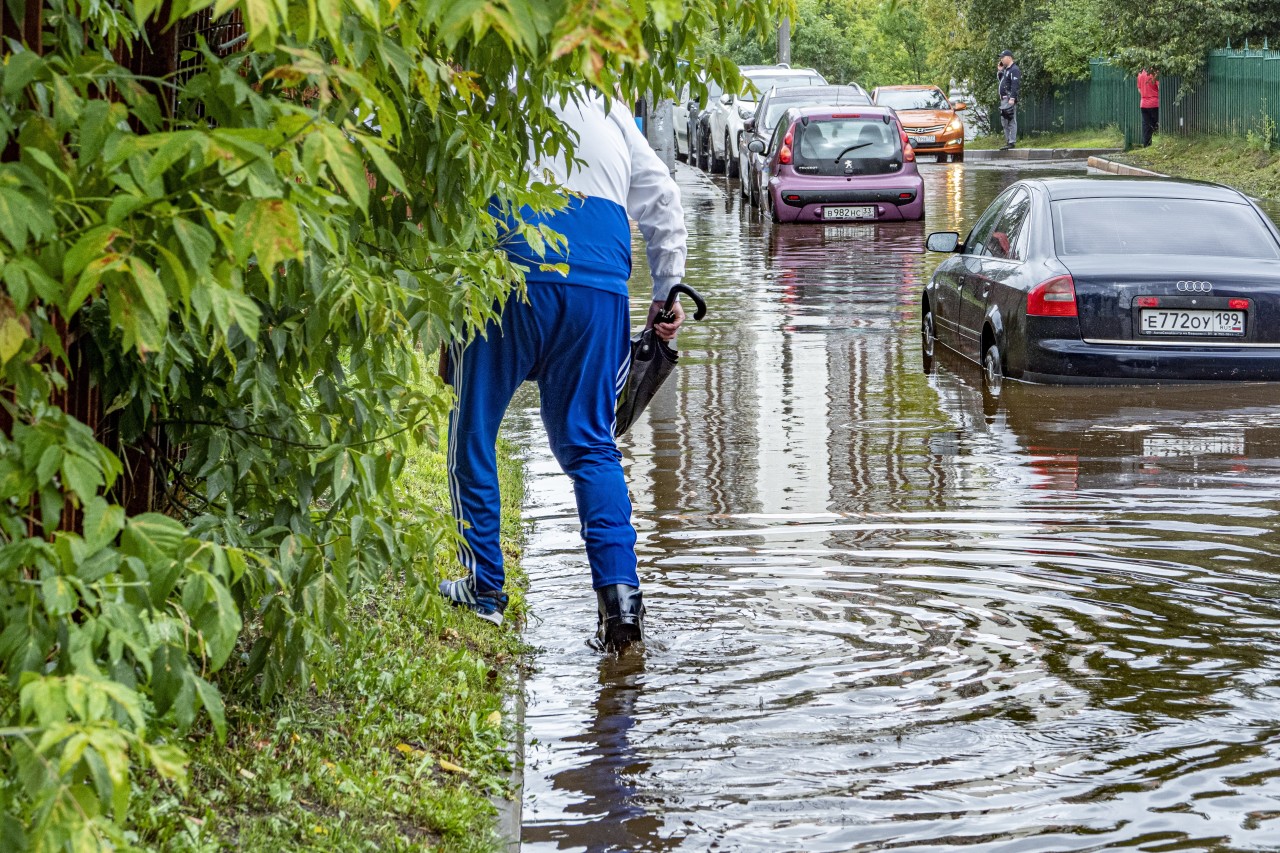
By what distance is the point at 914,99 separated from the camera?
4191 centimetres

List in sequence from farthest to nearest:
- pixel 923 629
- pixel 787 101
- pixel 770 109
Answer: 1. pixel 787 101
2. pixel 770 109
3. pixel 923 629

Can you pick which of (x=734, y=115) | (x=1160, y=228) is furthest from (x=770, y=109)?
(x=1160, y=228)

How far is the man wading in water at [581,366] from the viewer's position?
18.6ft

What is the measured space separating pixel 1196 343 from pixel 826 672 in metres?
5.73

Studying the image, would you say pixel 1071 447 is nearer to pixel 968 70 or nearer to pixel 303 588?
pixel 303 588

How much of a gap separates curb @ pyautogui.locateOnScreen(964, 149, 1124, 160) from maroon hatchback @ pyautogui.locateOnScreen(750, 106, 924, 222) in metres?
16.0

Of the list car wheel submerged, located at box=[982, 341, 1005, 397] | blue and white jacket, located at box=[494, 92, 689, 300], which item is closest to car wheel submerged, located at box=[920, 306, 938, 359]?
car wheel submerged, located at box=[982, 341, 1005, 397]

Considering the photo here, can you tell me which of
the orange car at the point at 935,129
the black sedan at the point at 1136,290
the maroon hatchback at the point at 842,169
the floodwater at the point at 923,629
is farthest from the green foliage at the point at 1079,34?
the floodwater at the point at 923,629

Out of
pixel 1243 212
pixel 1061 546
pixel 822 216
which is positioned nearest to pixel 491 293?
pixel 1061 546

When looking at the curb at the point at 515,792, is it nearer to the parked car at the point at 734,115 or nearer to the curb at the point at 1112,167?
the parked car at the point at 734,115

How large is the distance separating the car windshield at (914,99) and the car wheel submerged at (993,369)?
1180 inches

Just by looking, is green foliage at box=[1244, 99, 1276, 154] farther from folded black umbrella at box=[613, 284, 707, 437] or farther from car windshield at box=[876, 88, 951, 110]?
folded black umbrella at box=[613, 284, 707, 437]

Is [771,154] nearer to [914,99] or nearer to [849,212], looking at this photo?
[849,212]

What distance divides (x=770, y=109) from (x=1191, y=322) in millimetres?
19568
